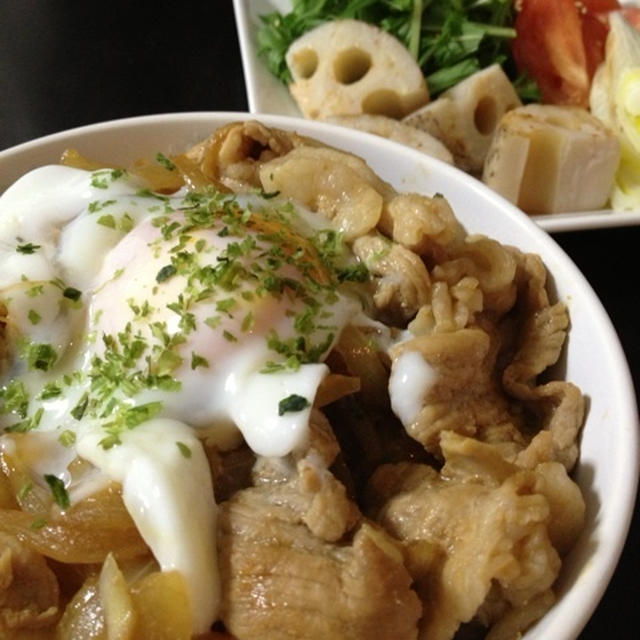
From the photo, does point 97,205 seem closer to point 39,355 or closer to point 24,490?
point 39,355

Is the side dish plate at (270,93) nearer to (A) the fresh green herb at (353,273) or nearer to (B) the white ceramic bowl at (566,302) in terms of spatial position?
(B) the white ceramic bowl at (566,302)

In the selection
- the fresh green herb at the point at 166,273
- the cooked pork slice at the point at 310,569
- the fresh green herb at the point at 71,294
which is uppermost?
the fresh green herb at the point at 166,273

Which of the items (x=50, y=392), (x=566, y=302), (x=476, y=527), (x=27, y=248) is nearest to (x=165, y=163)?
(x=27, y=248)

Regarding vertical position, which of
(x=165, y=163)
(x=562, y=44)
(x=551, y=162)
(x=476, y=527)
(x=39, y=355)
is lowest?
(x=551, y=162)

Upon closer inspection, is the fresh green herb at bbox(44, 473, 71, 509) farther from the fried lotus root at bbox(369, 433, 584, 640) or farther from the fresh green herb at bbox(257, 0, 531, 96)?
the fresh green herb at bbox(257, 0, 531, 96)

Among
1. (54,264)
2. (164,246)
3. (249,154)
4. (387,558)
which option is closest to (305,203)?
(249,154)

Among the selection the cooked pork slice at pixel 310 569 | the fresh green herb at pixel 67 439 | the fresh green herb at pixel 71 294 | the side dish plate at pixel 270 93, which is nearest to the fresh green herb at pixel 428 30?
the side dish plate at pixel 270 93
